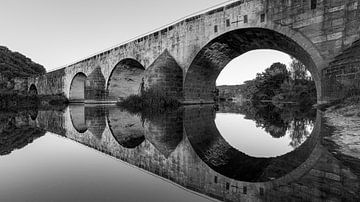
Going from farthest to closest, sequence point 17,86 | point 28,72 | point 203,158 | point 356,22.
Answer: point 28,72 < point 17,86 < point 356,22 < point 203,158

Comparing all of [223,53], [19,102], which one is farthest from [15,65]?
[223,53]

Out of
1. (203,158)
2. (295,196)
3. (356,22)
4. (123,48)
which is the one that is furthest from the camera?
(123,48)

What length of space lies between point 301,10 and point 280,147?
8590 millimetres

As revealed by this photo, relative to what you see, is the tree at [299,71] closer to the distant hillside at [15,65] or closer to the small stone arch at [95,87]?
the small stone arch at [95,87]

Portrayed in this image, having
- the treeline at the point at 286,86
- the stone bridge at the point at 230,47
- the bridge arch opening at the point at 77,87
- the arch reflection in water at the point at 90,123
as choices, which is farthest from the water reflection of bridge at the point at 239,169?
the bridge arch opening at the point at 77,87

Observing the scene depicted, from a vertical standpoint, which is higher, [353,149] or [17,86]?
[17,86]

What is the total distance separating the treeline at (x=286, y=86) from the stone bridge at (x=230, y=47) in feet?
27.8

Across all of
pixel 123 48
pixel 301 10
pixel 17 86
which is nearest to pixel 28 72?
pixel 17 86

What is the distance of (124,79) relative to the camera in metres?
25.8

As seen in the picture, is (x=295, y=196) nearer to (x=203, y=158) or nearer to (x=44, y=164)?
(x=203, y=158)

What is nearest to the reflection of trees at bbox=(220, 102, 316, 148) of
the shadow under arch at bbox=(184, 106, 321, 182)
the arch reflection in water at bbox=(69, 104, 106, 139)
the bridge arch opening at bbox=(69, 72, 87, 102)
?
the shadow under arch at bbox=(184, 106, 321, 182)

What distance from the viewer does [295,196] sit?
1851mm

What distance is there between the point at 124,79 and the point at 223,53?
13581 mm

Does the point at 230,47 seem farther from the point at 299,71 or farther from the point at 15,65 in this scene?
the point at 15,65
